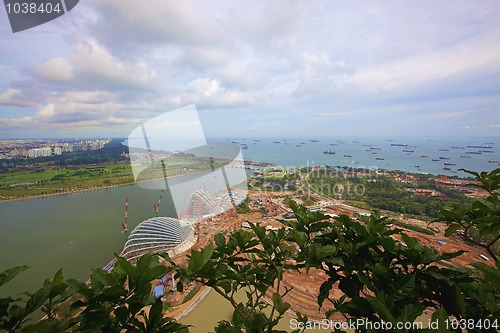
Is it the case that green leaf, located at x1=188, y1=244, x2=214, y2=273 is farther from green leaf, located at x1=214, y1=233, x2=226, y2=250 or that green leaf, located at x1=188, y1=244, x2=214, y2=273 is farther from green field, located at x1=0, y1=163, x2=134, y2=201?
green field, located at x1=0, y1=163, x2=134, y2=201

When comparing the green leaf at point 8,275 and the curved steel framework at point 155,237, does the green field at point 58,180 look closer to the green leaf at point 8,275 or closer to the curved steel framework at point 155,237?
the curved steel framework at point 155,237

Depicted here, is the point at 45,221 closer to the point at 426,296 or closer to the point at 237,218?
the point at 237,218

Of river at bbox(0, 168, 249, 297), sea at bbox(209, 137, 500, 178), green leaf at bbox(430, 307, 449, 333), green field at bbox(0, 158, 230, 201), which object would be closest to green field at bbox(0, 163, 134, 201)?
green field at bbox(0, 158, 230, 201)

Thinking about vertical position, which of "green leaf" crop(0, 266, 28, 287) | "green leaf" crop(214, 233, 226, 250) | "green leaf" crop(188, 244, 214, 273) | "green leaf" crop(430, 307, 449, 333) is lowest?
"green leaf" crop(430, 307, 449, 333)

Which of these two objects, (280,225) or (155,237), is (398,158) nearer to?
(280,225)

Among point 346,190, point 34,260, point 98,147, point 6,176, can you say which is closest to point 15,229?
point 34,260
